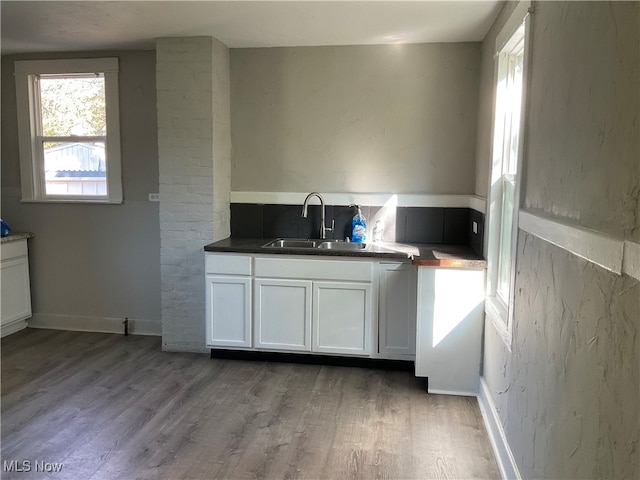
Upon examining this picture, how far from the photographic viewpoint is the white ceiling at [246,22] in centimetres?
309

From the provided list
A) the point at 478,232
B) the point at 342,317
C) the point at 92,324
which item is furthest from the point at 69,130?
the point at 478,232

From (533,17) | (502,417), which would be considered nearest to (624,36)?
(533,17)

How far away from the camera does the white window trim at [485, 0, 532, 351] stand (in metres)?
2.28

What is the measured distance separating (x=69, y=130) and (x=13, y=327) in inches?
71.9

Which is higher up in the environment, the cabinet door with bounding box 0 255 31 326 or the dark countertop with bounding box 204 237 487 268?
the dark countertop with bounding box 204 237 487 268

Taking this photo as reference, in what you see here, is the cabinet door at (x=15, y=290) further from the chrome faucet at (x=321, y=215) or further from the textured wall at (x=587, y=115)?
the textured wall at (x=587, y=115)

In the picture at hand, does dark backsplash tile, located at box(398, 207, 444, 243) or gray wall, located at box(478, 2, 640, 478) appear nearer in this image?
gray wall, located at box(478, 2, 640, 478)

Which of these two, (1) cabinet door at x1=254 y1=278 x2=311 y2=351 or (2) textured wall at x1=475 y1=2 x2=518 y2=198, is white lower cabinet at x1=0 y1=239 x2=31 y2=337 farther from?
(2) textured wall at x1=475 y1=2 x2=518 y2=198

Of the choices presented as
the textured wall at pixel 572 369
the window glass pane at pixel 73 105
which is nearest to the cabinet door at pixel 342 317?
the textured wall at pixel 572 369

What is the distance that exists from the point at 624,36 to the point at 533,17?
1.06 metres

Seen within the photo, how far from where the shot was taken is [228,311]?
12.4 feet

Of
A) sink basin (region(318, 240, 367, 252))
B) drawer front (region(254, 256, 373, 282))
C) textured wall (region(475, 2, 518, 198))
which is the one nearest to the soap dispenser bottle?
sink basin (region(318, 240, 367, 252))

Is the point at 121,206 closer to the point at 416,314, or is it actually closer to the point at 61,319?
the point at 61,319

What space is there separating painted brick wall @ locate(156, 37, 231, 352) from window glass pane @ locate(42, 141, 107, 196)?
85 cm
